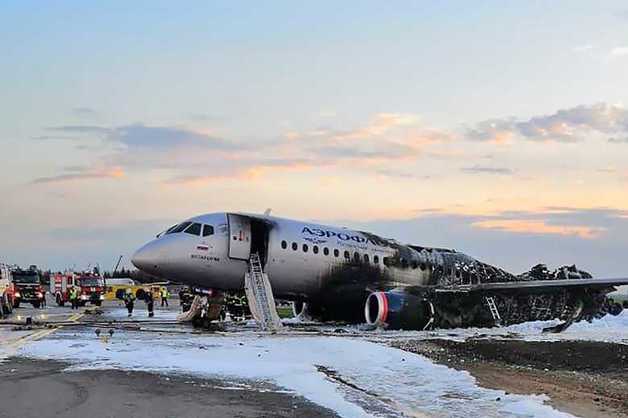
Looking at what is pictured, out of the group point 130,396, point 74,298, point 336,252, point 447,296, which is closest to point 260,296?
point 336,252

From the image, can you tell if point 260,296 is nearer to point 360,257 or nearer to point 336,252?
point 336,252

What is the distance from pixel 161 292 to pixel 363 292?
1861 inches

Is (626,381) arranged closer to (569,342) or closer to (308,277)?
(569,342)

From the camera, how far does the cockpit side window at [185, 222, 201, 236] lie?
2620cm

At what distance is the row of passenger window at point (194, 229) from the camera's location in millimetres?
26219

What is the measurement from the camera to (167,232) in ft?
87.3

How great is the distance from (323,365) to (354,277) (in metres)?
14.6

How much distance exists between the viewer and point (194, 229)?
86.3 ft

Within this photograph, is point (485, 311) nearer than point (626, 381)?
No

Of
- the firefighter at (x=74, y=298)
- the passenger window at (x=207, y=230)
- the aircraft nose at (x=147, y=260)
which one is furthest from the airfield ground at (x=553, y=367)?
the firefighter at (x=74, y=298)

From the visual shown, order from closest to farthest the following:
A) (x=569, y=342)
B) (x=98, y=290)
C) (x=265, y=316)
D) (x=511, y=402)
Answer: (x=511, y=402) < (x=569, y=342) < (x=265, y=316) < (x=98, y=290)

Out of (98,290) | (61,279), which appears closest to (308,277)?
(98,290)

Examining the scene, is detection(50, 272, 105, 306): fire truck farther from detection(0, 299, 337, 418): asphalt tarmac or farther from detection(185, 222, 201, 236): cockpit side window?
detection(0, 299, 337, 418): asphalt tarmac

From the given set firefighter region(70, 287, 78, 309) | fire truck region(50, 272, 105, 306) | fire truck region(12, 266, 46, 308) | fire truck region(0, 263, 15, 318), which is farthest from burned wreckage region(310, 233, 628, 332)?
fire truck region(50, 272, 105, 306)
